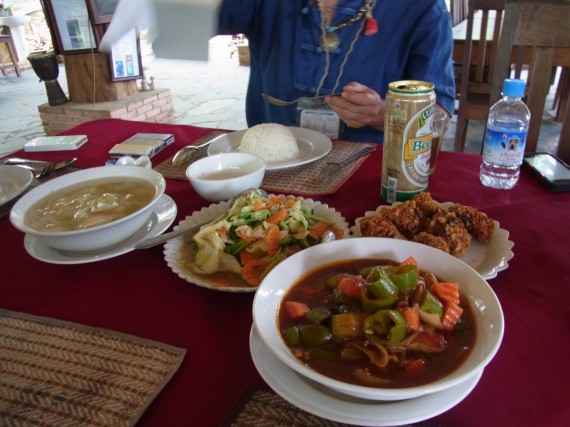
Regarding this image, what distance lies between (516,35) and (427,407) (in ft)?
4.47

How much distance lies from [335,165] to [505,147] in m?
0.45

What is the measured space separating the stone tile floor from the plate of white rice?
205 centimetres

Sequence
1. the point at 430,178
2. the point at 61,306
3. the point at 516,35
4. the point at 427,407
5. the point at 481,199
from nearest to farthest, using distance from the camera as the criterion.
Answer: the point at 427,407
the point at 61,306
the point at 481,199
the point at 430,178
the point at 516,35

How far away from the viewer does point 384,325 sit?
571 mm

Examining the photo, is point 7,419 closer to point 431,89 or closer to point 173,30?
point 173,30

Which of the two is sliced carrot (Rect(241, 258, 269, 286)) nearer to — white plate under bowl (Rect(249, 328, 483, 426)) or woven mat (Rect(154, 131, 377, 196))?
→ white plate under bowl (Rect(249, 328, 483, 426))

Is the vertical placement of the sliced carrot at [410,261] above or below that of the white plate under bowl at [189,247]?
above

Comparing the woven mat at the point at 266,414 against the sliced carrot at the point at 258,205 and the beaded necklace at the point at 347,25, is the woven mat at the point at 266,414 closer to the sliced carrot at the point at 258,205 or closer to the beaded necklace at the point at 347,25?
the sliced carrot at the point at 258,205

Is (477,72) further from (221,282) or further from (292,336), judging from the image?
(292,336)

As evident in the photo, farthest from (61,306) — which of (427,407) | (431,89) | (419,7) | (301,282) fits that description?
(419,7)

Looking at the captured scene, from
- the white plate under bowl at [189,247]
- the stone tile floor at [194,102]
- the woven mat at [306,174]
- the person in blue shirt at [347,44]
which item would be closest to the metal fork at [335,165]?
the woven mat at [306,174]

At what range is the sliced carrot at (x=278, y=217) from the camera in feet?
2.98

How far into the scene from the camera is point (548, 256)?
0.88 meters

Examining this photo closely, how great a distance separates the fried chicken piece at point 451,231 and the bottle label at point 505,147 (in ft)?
1.06
